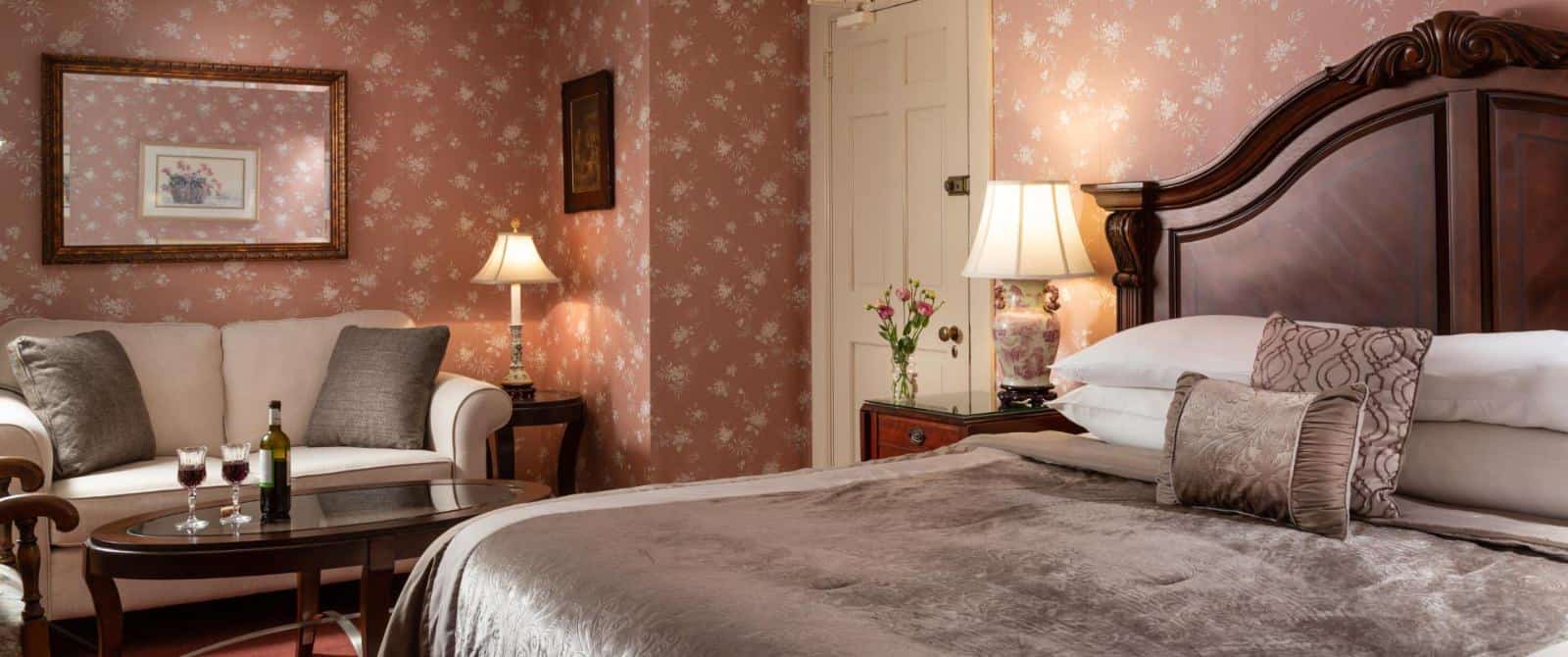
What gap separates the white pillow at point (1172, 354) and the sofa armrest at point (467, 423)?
2.00m

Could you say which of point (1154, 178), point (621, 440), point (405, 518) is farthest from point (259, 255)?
point (1154, 178)

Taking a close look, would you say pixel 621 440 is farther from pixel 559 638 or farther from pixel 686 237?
pixel 559 638

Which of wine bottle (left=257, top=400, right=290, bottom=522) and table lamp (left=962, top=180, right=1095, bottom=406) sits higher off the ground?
table lamp (left=962, top=180, right=1095, bottom=406)

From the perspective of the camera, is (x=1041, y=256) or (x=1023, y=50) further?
(x=1023, y=50)

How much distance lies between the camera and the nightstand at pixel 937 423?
134 inches

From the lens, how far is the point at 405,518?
3004 mm

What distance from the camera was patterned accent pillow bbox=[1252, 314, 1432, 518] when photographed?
7.14 ft

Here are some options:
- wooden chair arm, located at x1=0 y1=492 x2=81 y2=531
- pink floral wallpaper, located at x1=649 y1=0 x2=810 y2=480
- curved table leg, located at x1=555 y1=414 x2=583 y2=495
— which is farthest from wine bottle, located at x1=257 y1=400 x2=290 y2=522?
curved table leg, located at x1=555 y1=414 x2=583 y2=495

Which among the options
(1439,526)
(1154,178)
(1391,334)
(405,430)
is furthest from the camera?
(405,430)

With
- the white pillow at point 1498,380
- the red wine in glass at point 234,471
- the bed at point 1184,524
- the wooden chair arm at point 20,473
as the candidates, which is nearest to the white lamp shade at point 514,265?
the red wine in glass at point 234,471

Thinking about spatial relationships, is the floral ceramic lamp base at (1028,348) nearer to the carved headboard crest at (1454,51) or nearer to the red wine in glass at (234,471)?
the carved headboard crest at (1454,51)

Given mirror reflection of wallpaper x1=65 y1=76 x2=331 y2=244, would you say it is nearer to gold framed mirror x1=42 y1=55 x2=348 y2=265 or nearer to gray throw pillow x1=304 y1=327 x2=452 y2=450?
gold framed mirror x1=42 y1=55 x2=348 y2=265

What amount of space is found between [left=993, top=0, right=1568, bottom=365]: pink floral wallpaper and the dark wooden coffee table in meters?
1.78

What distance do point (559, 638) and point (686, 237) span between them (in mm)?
3016
